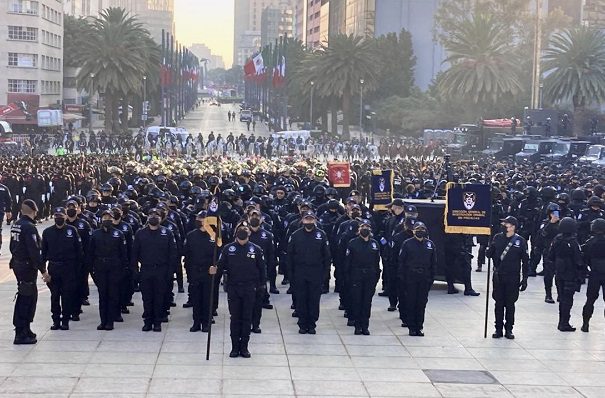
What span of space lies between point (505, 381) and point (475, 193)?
203 inches

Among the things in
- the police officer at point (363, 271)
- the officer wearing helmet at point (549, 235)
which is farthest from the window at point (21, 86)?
the police officer at point (363, 271)

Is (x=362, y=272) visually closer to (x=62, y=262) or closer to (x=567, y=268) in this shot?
(x=567, y=268)

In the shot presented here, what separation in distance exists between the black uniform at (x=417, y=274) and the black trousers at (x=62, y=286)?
4941 mm

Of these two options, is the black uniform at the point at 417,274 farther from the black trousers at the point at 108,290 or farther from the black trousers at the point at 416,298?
the black trousers at the point at 108,290

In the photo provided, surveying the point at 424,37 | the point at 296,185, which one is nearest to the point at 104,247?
the point at 296,185

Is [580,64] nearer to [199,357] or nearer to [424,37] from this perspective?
[424,37]

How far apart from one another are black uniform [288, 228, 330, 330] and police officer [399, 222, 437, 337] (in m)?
1.22

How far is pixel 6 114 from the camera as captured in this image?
3698 inches

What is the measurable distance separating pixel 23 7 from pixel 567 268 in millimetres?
93008

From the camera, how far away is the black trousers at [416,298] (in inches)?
645

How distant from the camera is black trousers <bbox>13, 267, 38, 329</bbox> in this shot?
14.6m

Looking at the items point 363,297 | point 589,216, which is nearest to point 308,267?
point 363,297

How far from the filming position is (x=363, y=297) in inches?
645

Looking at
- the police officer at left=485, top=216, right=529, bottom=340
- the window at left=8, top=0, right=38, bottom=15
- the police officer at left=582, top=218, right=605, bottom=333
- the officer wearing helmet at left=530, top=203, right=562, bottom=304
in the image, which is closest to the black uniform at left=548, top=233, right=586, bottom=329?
the police officer at left=582, top=218, right=605, bottom=333
